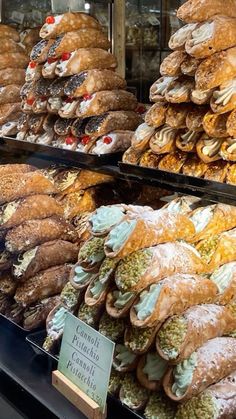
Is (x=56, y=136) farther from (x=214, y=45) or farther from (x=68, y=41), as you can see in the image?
(x=214, y=45)

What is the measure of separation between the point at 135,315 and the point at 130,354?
139 mm

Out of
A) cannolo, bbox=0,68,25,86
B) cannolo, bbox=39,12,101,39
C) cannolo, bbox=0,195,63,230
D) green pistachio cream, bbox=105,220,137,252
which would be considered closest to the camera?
green pistachio cream, bbox=105,220,137,252

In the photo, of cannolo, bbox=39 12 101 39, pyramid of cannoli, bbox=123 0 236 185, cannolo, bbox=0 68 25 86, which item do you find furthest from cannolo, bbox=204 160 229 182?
cannolo, bbox=0 68 25 86

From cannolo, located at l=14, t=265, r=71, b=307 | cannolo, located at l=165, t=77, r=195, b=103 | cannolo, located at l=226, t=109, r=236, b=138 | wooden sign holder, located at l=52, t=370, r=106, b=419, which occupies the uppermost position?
cannolo, located at l=165, t=77, r=195, b=103

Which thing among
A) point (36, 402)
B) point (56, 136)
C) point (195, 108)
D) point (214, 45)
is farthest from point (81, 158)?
point (36, 402)

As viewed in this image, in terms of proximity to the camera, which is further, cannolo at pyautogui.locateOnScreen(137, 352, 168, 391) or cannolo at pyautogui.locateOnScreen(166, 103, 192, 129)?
cannolo at pyautogui.locateOnScreen(166, 103, 192, 129)

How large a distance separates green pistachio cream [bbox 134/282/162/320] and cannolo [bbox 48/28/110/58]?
1.22 m

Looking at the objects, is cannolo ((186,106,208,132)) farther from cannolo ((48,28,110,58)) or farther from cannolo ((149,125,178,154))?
cannolo ((48,28,110,58))

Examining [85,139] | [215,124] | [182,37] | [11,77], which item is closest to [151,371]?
[215,124]

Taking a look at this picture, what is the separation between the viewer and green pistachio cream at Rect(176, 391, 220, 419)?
1.27m

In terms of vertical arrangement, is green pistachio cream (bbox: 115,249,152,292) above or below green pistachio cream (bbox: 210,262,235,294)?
above

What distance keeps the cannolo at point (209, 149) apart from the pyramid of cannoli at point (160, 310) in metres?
0.26

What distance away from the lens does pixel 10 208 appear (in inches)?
76.3

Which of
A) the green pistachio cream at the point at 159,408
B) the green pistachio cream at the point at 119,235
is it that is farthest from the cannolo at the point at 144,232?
the green pistachio cream at the point at 159,408
